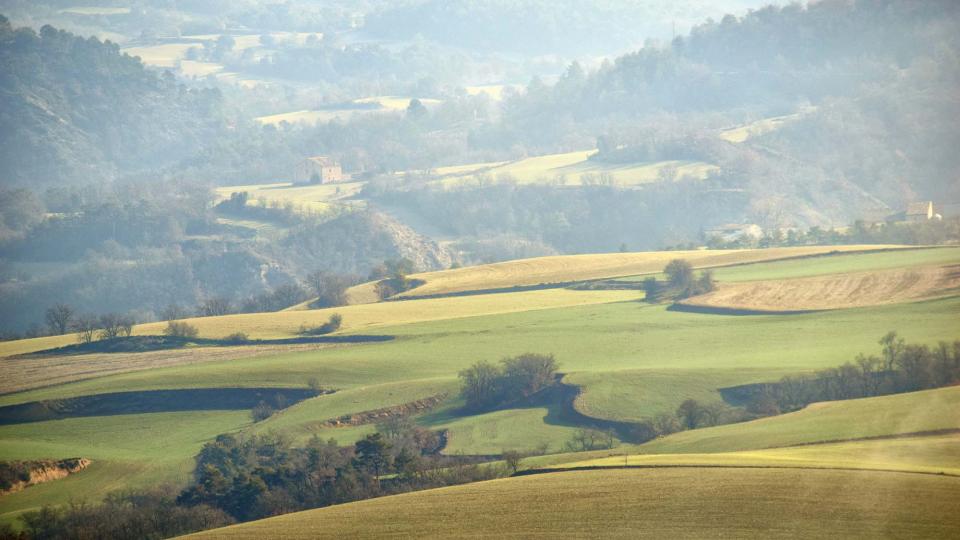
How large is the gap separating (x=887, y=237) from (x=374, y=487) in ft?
184

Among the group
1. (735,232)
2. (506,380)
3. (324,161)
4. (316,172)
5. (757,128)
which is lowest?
(506,380)

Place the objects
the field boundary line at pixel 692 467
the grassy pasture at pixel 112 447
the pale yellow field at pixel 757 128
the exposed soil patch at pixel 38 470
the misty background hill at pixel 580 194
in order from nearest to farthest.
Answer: the field boundary line at pixel 692 467
the grassy pasture at pixel 112 447
the exposed soil patch at pixel 38 470
the misty background hill at pixel 580 194
the pale yellow field at pixel 757 128

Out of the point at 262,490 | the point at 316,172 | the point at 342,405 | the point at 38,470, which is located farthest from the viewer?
the point at 316,172

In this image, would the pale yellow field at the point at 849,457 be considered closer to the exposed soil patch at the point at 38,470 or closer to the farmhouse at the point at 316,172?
the exposed soil patch at the point at 38,470

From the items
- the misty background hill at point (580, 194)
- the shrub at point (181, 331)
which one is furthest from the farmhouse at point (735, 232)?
the shrub at point (181, 331)

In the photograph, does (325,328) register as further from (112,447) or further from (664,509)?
(664,509)

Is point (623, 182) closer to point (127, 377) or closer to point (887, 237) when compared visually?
point (887, 237)

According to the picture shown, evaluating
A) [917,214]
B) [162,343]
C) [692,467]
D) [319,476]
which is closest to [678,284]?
[162,343]

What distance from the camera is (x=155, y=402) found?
5806 centimetres

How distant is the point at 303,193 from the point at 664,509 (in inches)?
4679

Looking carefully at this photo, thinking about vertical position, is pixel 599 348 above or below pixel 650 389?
above

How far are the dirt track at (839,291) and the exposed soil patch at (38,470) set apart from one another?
30.6 m

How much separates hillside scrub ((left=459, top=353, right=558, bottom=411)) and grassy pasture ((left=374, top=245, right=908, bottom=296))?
22781 mm

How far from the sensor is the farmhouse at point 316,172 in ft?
522
